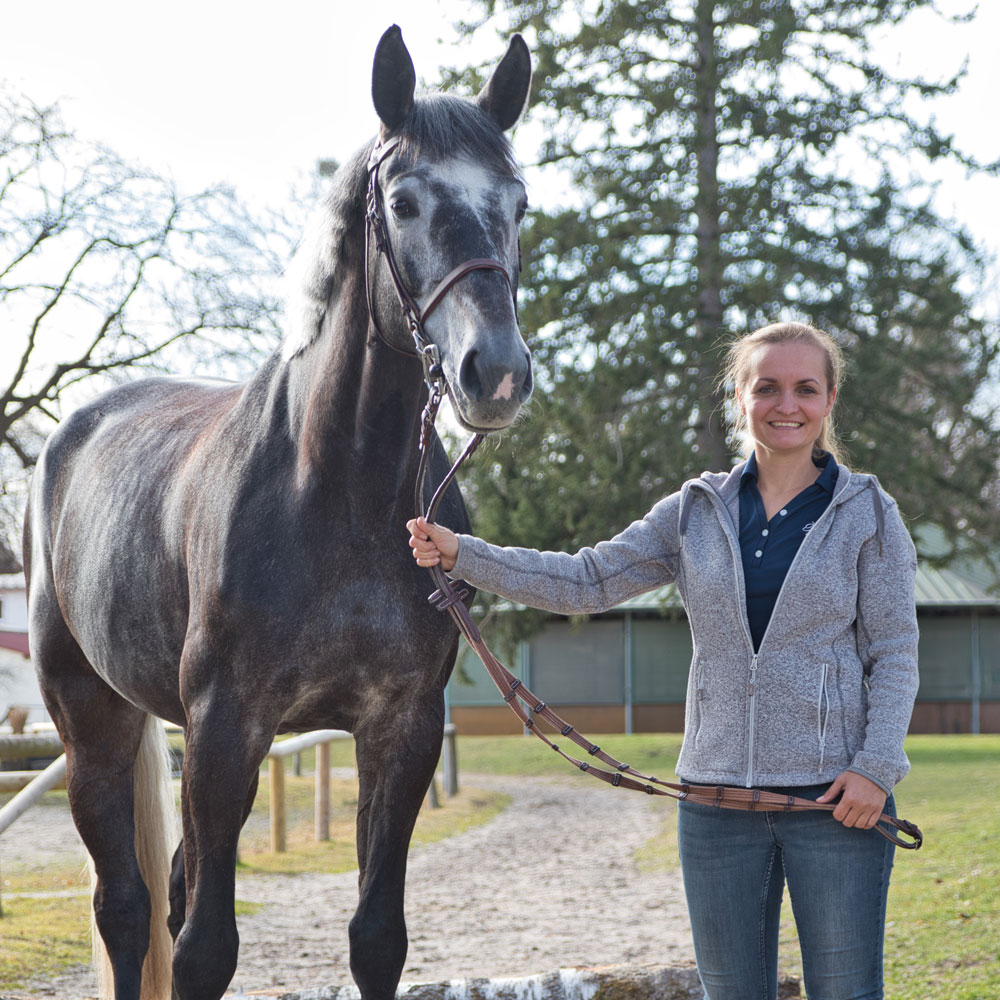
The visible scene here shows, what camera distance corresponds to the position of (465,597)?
2.59 metres

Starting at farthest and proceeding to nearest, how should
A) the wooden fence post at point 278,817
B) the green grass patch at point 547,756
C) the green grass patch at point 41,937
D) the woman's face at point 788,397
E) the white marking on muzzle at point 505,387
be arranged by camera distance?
the green grass patch at point 547,756 < the wooden fence post at point 278,817 < the green grass patch at point 41,937 < the woman's face at point 788,397 < the white marking on muzzle at point 505,387

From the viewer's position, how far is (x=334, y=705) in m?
2.60

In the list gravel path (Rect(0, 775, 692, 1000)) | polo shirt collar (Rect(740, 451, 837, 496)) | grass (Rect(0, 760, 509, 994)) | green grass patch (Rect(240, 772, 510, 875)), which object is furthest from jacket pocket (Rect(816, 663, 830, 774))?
green grass patch (Rect(240, 772, 510, 875))

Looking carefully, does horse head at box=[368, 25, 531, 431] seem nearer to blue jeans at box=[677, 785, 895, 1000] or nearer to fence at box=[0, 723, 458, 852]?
blue jeans at box=[677, 785, 895, 1000]

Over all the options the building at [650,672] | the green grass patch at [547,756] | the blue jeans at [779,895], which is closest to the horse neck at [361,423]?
the blue jeans at [779,895]

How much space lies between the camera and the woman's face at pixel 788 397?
2.39m

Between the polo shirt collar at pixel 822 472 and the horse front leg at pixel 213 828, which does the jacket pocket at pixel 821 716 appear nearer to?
the polo shirt collar at pixel 822 472

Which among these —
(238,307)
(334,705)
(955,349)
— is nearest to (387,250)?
(334,705)

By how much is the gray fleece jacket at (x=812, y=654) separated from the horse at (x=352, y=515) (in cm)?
32

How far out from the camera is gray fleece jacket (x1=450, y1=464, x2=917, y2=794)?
2.24 m

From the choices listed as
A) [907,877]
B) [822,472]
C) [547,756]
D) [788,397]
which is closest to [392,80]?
[788,397]

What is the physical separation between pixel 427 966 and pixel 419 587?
137 inches

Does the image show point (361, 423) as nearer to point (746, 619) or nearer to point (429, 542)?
point (429, 542)

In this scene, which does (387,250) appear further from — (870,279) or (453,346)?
(870,279)
